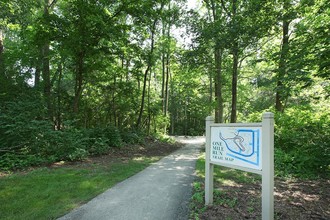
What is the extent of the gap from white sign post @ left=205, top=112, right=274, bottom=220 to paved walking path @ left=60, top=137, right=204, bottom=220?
68 centimetres

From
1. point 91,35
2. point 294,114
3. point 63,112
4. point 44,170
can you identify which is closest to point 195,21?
point 91,35

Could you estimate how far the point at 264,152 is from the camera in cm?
290

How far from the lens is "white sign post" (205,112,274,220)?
9.39 ft

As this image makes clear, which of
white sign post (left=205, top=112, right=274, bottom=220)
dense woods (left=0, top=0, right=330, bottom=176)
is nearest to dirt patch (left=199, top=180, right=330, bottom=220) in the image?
white sign post (left=205, top=112, right=274, bottom=220)

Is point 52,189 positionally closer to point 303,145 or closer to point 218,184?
point 218,184

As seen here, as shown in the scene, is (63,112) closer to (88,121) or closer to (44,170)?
(88,121)

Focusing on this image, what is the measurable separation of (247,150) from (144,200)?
2163 millimetres

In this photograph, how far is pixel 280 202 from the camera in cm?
401

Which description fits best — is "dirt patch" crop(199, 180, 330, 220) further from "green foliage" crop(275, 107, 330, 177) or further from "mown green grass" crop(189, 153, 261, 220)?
"green foliage" crop(275, 107, 330, 177)

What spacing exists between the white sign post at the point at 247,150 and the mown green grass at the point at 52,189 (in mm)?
2442

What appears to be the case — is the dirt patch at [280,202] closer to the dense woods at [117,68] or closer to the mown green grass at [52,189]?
the dense woods at [117,68]

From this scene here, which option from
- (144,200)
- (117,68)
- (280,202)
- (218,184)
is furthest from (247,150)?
Result: (117,68)

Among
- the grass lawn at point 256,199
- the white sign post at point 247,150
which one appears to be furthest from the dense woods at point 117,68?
the white sign post at point 247,150

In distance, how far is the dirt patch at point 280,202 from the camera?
136 inches
